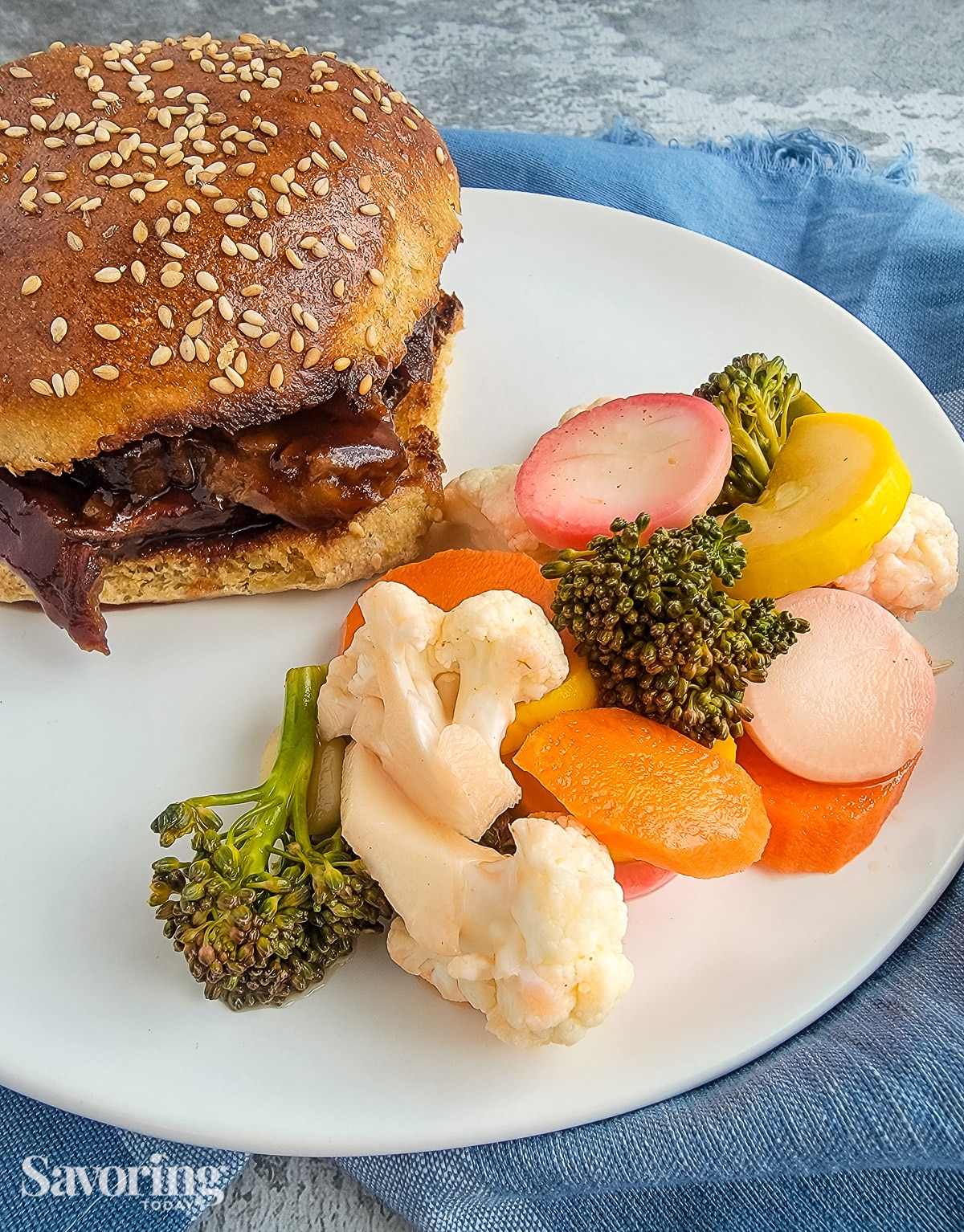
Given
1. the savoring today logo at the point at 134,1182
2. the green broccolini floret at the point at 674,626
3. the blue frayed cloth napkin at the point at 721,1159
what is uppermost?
the green broccolini floret at the point at 674,626

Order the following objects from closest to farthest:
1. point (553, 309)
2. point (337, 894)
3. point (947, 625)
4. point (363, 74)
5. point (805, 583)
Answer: point (337, 894) < point (805, 583) < point (947, 625) < point (363, 74) < point (553, 309)

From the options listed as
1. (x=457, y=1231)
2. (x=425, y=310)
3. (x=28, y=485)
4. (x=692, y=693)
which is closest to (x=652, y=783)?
(x=692, y=693)

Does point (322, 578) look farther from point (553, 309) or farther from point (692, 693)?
point (553, 309)

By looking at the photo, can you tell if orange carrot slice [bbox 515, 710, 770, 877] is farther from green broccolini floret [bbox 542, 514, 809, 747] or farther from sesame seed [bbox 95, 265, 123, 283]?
sesame seed [bbox 95, 265, 123, 283]

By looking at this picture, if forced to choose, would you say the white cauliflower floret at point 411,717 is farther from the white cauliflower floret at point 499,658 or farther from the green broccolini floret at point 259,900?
the green broccolini floret at point 259,900

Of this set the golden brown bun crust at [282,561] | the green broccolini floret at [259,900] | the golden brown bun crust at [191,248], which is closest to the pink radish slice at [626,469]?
the golden brown bun crust at [282,561]

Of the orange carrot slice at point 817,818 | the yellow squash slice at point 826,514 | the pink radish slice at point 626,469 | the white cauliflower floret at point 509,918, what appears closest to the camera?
the white cauliflower floret at point 509,918

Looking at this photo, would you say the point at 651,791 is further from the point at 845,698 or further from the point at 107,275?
the point at 107,275
